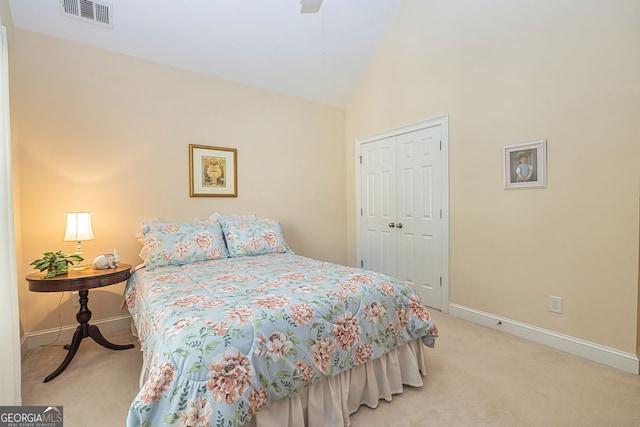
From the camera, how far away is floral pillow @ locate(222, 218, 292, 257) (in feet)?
9.44

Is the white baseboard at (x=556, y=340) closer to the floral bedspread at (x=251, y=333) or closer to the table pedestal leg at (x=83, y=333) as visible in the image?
the floral bedspread at (x=251, y=333)

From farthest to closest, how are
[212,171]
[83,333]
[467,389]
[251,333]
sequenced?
1. [212,171]
2. [83,333]
3. [467,389]
4. [251,333]

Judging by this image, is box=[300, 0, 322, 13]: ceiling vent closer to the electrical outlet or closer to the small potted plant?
the small potted plant

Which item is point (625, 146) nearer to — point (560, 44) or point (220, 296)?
point (560, 44)

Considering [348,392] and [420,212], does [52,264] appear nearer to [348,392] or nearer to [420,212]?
[348,392]

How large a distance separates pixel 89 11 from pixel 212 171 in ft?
Result: 5.26

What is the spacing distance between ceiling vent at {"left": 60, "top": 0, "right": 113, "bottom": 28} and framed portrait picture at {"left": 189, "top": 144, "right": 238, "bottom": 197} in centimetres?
120

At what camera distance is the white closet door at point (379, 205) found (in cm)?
373

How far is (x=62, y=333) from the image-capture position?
8.40ft

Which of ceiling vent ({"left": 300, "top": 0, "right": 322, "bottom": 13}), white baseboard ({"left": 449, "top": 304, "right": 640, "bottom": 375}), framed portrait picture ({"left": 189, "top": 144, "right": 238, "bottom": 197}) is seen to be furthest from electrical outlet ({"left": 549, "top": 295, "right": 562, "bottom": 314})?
framed portrait picture ({"left": 189, "top": 144, "right": 238, "bottom": 197})

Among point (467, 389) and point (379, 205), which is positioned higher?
point (379, 205)

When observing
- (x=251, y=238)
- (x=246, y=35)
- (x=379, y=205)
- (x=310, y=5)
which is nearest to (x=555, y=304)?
(x=379, y=205)

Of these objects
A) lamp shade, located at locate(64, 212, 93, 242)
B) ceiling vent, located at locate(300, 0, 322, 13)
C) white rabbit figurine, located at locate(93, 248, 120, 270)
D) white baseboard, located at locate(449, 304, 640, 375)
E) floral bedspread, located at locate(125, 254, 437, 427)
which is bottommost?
white baseboard, located at locate(449, 304, 640, 375)

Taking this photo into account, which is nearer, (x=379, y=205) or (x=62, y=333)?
(x=62, y=333)
